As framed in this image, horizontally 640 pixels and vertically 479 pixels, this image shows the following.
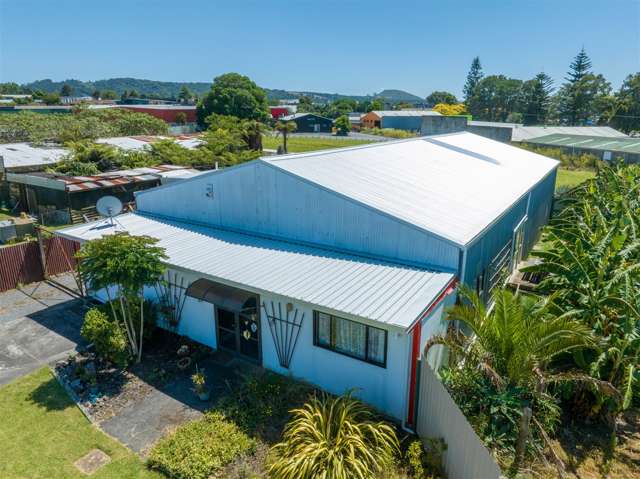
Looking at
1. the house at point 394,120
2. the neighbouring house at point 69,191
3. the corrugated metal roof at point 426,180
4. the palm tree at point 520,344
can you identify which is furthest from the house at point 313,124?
the palm tree at point 520,344

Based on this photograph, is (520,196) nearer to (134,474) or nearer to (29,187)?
(134,474)

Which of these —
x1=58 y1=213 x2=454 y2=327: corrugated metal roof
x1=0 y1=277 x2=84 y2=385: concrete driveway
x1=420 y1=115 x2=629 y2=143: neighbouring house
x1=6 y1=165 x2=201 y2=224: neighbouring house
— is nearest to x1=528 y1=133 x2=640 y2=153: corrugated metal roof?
x1=420 y1=115 x2=629 y2=143: neighbouring house

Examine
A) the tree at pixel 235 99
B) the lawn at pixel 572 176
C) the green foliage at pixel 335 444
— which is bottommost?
the green foliage at pixel 335 444

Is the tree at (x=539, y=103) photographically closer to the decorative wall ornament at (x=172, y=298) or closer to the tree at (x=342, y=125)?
the tree at (x=342, y=125)

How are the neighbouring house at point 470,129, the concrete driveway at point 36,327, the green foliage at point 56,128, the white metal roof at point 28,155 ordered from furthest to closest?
the neighbouring house at point 470,129 → the green foliage at point 56,128 → the white metal roof at point 28,155 → the concrete driveway at point 36,327

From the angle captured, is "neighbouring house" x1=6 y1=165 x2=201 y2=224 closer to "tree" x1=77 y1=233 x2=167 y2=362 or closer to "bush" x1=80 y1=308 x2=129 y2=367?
"tree" x1=77 y1=233 x2=167 y2=362

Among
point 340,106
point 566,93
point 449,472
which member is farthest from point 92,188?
point 340,106

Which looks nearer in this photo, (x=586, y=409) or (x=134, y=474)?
(x=134, y=474)
